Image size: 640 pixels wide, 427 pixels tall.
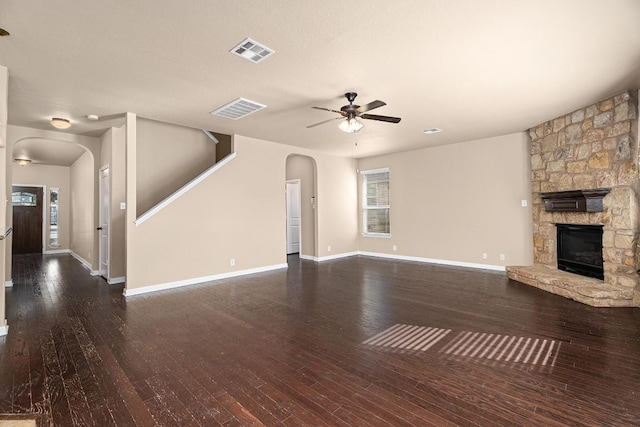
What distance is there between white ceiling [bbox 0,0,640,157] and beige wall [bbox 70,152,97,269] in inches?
95.3

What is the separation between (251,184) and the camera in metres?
6.23

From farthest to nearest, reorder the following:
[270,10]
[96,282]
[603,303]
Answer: [96,282]
[603,303]
[270,10]

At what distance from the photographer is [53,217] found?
9.55 meters

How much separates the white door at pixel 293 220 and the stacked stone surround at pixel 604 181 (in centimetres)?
541

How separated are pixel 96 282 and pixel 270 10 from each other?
5.59 m

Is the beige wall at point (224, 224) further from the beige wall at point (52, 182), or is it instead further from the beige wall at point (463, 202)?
the beige wall at point (52, 182)

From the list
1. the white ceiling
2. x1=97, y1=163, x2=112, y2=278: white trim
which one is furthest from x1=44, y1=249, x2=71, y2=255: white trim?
the white ceiling

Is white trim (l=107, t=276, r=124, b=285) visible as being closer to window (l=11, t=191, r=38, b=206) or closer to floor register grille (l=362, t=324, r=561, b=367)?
floor register grille (l=362, t=324, r=561, b=367)

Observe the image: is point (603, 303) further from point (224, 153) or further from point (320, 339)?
point (224, 153)

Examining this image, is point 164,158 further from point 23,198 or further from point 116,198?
point 23,198

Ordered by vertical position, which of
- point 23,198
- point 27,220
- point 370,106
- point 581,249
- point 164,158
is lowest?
point 581,249

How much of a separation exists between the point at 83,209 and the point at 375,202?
7.39 metres

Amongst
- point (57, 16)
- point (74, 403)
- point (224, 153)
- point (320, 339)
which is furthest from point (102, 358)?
point (224, 153)

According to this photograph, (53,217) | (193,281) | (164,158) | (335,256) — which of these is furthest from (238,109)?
(53,217)
